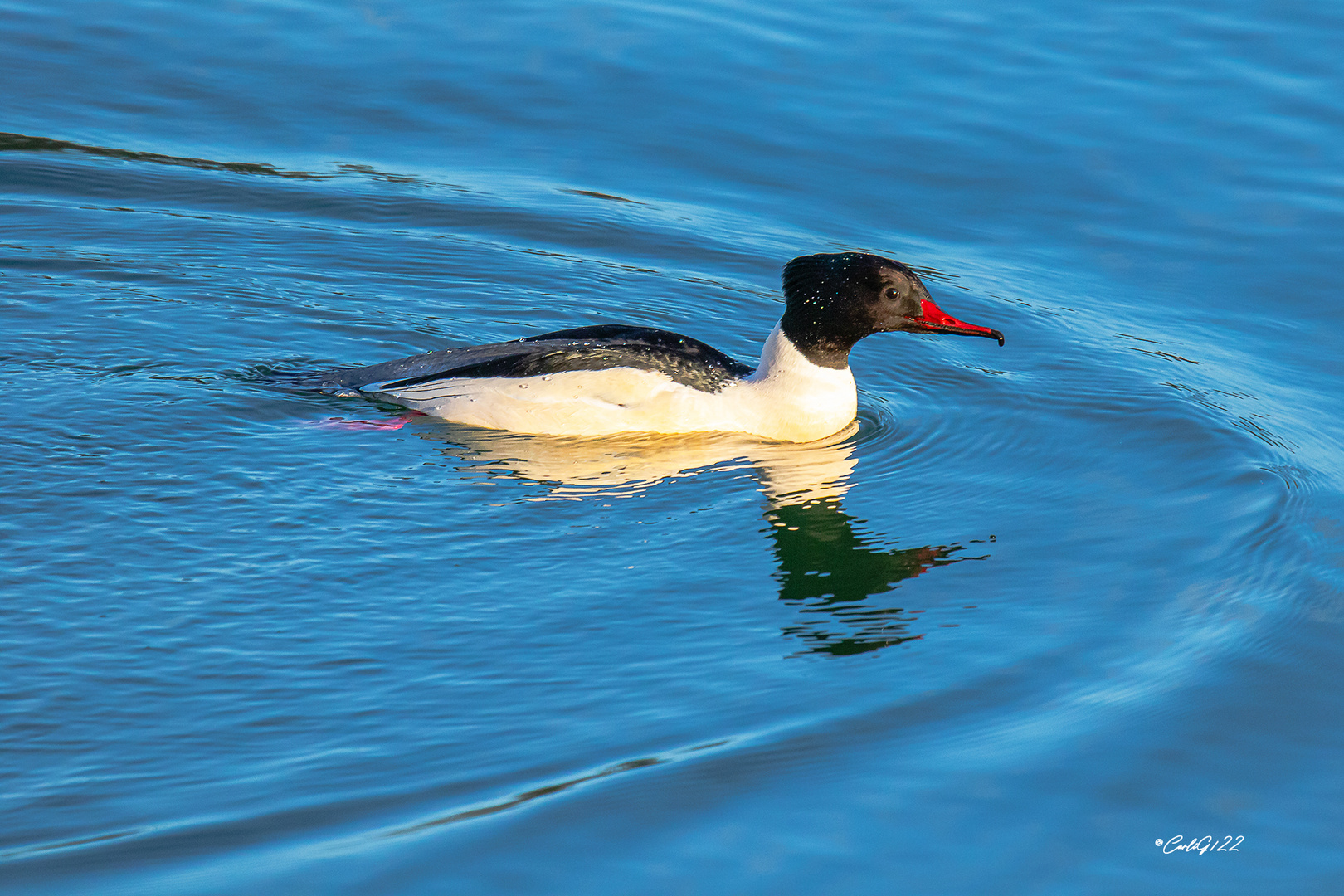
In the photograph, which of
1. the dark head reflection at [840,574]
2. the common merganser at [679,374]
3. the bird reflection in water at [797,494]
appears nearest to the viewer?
the dark head reflection at [840,574]

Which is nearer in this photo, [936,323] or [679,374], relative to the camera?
[679,374]

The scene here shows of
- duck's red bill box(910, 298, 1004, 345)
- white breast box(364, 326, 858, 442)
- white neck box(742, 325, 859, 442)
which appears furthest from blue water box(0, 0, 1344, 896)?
duck's red bill box(910, 298, 1004, 345)

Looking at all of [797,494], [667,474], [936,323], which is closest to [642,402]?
[667,474]

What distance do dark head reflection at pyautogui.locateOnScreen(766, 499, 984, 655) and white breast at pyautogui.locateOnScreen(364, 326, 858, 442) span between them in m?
0.98

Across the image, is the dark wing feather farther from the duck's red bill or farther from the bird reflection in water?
the duck's red bill

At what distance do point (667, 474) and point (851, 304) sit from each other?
5.45 ft

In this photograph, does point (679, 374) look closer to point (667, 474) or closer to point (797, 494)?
point (667, 474)

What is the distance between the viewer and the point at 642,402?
31.0ft

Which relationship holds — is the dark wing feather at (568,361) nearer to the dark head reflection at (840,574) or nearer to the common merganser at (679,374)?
the common merganser at (679,374)

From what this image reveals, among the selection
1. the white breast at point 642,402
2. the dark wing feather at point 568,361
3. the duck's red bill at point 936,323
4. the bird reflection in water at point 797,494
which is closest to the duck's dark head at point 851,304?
the duck's red bill at point 936,323

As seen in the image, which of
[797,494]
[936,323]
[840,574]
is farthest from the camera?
[936,323]

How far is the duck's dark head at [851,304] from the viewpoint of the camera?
31.3 ft

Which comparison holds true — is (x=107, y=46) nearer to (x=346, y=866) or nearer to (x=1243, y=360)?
(x=1243, y=360)

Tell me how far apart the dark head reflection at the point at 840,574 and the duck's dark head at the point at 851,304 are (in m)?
1.31
